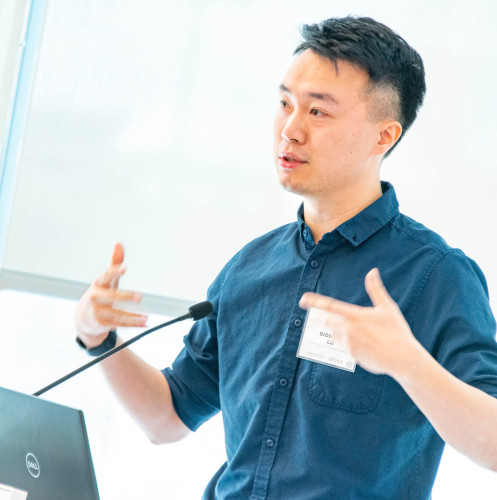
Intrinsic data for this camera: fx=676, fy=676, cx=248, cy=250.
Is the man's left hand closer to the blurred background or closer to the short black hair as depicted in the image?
the short black hair

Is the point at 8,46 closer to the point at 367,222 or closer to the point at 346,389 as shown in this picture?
the point at 367,222

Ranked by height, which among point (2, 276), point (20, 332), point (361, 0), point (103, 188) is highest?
point (361, 0)

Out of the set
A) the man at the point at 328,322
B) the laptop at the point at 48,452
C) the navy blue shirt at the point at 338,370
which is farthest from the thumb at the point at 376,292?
the laptop at the point at 48,452

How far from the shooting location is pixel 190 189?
2.30 meters

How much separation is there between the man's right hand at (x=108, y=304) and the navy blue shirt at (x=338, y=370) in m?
0.28

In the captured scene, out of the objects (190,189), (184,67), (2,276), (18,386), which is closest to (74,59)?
(184,67)

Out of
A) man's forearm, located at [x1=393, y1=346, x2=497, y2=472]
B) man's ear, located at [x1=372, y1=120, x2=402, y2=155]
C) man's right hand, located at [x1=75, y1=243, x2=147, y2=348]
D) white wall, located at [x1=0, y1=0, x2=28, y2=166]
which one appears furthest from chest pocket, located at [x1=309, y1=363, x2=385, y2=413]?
white wall, located at [x1=0, y1=0, x2=28, y2=166]

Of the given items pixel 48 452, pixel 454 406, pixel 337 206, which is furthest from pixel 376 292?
pixel 48 452

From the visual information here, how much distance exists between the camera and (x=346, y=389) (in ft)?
4.55

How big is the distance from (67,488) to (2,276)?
62.8 inches

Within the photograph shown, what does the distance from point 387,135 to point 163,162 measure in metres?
0.95

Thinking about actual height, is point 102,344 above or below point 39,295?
above

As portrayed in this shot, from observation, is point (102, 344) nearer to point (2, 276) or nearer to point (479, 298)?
point (479, 298)

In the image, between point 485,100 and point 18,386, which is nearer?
point 485,100
